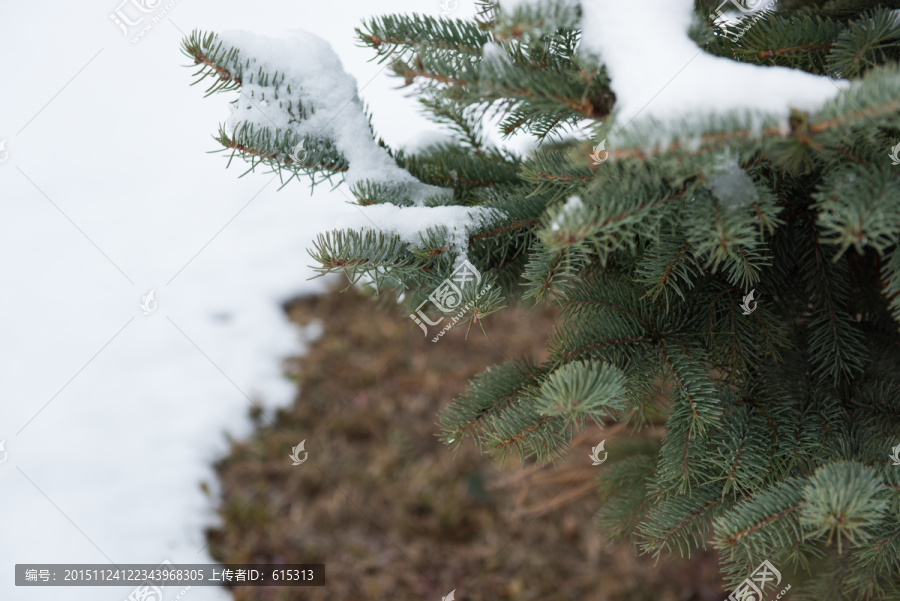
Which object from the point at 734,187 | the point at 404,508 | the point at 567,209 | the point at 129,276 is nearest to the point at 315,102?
the point at 567,209

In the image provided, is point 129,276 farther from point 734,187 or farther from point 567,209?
point 734,187

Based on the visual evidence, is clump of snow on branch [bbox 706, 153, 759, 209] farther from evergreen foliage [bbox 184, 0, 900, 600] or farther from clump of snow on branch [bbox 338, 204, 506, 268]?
clump of snow on branch [bbox 338, 204, 506, 268]

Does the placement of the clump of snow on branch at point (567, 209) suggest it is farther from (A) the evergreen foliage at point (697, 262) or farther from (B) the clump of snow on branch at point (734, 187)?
(B) the clump of snow on branch at point (734, 187)

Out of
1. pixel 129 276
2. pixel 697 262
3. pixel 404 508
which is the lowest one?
pixel 404 508

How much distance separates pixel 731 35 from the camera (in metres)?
0.93

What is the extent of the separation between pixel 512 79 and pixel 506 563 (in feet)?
7.49

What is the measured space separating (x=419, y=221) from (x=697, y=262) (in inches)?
20.3

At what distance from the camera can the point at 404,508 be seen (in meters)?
2.51

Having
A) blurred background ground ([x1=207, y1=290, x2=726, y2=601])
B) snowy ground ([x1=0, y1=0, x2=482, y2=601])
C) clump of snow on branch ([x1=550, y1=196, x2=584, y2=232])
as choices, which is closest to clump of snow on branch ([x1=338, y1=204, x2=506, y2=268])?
clump of snow on branch ([x1=550, y1=196, x2=584, y2=232])

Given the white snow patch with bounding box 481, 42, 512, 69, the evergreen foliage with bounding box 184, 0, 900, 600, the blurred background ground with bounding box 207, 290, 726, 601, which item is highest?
the white snow patch with bounding box 481, 42, 512, 69

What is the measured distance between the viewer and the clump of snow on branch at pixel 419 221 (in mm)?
906

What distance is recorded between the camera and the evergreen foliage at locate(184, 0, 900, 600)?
640mm


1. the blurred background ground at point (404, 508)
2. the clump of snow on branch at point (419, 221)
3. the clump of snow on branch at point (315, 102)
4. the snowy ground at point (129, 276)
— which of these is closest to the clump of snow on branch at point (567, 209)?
the clump of snow on branch at point (419, 221)

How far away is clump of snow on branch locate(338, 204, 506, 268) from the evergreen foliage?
0.06 ft
